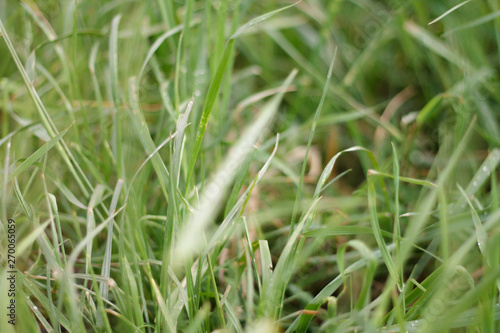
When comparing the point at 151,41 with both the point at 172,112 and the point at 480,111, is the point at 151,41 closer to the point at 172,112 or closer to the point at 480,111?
the point at 172,112

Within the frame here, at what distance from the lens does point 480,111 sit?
0.83 m

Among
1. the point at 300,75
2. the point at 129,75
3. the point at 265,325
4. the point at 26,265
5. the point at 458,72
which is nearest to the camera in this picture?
the point at 265,325

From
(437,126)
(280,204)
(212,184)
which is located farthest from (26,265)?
(437,126)

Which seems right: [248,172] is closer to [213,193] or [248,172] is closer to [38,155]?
[213,193]

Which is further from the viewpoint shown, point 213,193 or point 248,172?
point 248,172

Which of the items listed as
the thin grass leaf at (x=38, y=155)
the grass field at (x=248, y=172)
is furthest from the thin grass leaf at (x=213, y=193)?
the thin grass leaf at (x=38, y=155)

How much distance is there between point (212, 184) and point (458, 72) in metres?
0.57

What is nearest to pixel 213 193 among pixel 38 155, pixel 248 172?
pixel 248 172

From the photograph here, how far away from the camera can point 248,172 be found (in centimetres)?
76

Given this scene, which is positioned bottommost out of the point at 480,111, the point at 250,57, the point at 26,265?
the point at 26,265

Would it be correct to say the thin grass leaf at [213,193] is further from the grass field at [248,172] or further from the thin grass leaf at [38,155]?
the thin grass leaf at [38,155]

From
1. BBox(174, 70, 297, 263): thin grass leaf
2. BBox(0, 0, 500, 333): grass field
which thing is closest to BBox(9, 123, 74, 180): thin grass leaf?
BBox(0, 0, 500, 333): grass field

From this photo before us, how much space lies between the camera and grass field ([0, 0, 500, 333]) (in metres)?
0.54

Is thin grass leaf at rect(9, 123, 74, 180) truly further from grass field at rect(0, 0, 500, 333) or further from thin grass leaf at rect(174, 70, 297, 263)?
thin grass leaf at rect(174, 70, 297, 263)
